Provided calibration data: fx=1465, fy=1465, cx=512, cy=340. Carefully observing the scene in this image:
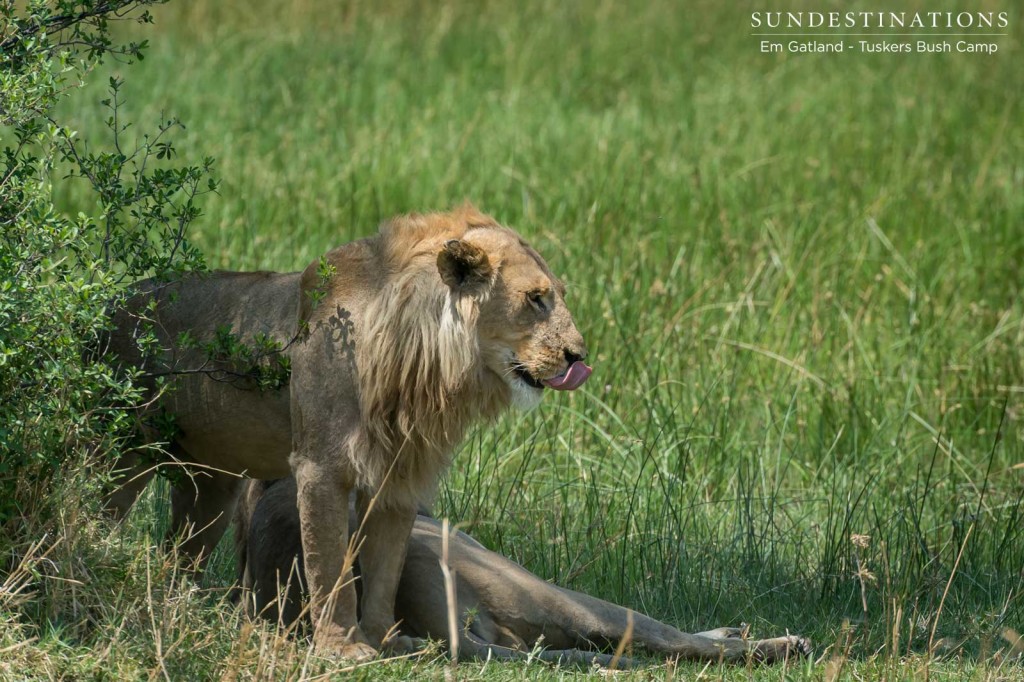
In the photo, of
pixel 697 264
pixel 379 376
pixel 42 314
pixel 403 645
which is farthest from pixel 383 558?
pixel 697 264

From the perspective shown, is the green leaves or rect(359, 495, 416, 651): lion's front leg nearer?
the green leaves

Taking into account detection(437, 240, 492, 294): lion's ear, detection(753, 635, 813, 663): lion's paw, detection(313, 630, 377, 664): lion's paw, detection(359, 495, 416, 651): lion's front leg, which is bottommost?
detection(753, 635, 813, 663): lion's paw

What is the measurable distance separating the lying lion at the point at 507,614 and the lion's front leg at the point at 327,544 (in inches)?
12.9

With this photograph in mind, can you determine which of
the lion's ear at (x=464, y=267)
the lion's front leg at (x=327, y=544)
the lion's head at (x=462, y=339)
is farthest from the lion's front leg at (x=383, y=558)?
the lion's ear at (x=464, y=267)

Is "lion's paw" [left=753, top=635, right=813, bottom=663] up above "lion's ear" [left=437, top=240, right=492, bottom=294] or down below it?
below

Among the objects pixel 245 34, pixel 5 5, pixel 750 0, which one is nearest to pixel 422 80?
pixel 245 34

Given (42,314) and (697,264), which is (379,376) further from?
(697,264)

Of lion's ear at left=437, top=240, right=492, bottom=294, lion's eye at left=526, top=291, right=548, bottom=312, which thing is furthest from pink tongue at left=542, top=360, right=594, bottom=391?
lion's ear at left=437, top=240, right=492, bottom=294

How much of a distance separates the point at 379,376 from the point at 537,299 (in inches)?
22.7

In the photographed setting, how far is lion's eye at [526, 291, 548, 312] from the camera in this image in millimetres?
4781

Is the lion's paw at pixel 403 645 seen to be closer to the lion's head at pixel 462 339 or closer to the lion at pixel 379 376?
the lion at pixel 379 376

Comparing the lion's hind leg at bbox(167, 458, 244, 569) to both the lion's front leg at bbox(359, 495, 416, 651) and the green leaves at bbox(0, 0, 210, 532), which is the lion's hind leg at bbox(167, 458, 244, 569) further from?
the lion's front leg at bbox(359, 495, 416, 651)

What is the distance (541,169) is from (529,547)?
516 cm

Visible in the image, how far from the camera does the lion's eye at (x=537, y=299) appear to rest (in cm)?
478
